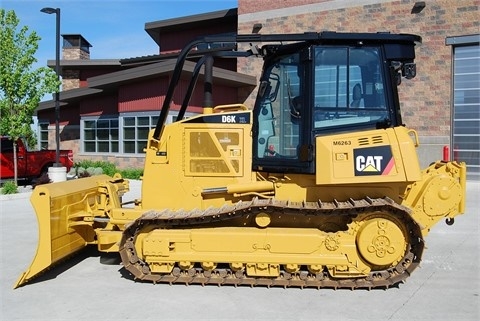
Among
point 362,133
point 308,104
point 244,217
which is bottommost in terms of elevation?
point 244,217

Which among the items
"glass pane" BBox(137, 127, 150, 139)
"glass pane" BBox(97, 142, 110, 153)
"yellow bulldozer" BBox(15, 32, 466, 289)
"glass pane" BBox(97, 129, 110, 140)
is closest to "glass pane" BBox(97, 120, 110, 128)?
"glass pane" BBox(97, 129, 110, 140)

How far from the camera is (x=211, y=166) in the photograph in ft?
17.8

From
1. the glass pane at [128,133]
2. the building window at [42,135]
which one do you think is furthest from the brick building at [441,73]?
the building window at [42,135]

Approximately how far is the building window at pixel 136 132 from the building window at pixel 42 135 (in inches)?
320

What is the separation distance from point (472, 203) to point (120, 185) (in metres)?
9.16

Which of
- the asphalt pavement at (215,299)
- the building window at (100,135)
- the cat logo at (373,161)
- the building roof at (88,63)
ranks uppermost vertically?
the building roof at (88,63)

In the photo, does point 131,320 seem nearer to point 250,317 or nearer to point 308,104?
point 250,317

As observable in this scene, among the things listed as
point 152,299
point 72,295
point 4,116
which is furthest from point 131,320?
point 4,116

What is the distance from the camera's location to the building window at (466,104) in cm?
1473

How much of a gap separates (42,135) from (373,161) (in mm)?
24504

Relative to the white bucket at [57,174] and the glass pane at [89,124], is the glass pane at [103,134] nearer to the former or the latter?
the glass pane at [89,124]

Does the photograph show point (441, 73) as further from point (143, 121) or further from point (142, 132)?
point (142, 132)

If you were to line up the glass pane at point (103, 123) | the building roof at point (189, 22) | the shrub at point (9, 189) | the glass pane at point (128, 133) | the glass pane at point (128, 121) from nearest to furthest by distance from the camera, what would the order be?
the shrub at point (9, 189)
the glass pane at point (128, 121)
the glass pane at point (128, 133)
the glass pane at point (103, 123)
the building roof at point (189, 22)

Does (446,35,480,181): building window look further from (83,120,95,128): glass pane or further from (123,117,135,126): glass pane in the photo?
(83,120,95,128): glass pane
